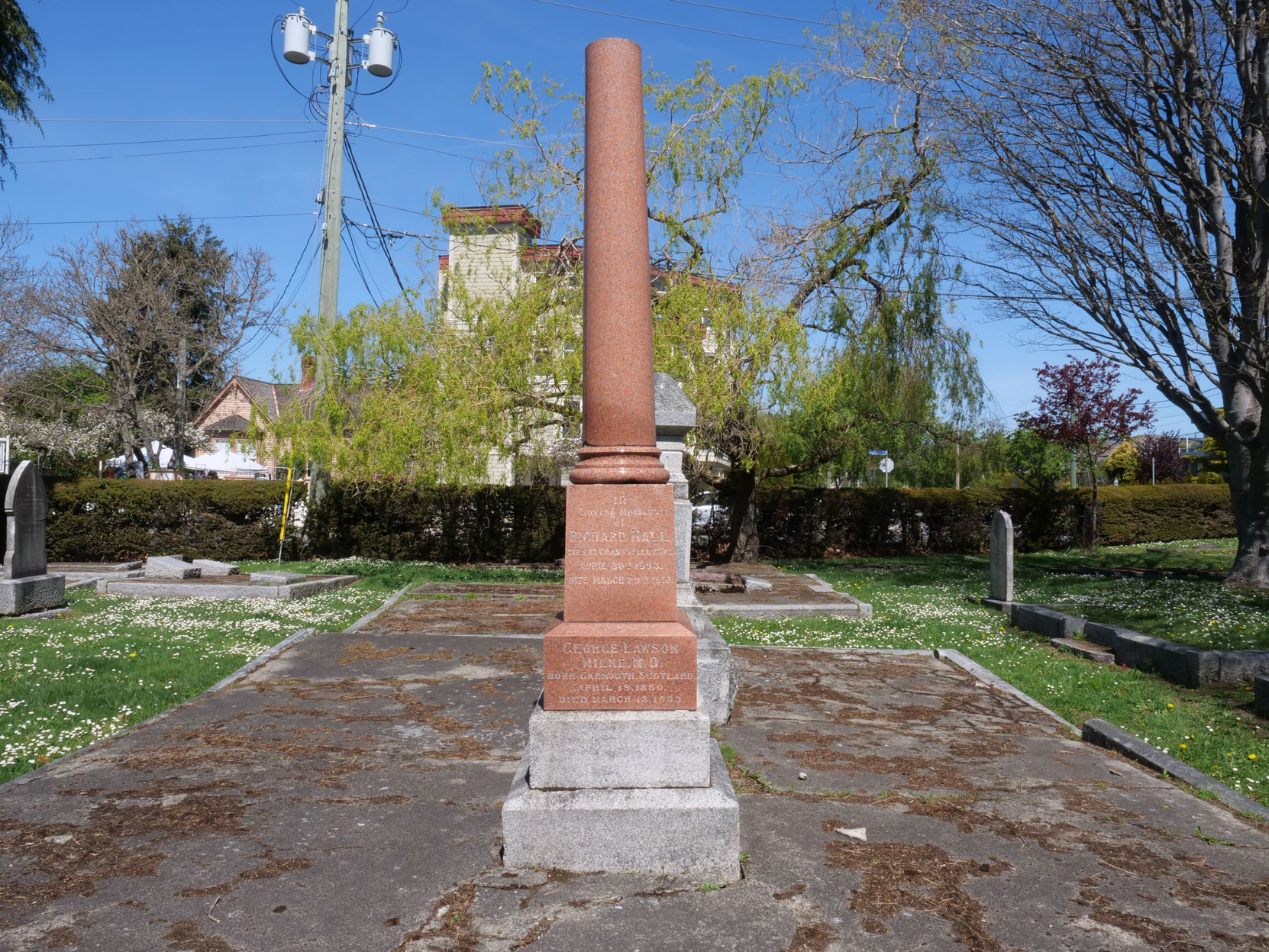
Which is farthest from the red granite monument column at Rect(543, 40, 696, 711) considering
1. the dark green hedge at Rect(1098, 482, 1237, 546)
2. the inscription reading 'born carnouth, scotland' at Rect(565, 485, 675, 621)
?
the dark green hedge at Rect(1098, 482, 1237, 546)

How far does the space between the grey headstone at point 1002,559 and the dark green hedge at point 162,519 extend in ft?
47.8

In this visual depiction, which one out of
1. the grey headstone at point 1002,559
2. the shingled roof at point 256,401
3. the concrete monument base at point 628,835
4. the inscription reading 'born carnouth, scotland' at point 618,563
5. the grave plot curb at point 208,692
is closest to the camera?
the concrete monument base at point 628,835

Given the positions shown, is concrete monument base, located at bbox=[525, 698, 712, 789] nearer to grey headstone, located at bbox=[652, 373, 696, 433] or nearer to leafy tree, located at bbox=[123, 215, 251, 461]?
grey headstone, located at bbox=[652, 373, 696, 433]

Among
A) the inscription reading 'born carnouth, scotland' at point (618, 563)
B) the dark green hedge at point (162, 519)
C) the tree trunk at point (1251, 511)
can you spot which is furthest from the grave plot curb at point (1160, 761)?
the dark green hedge at point (162, 519)

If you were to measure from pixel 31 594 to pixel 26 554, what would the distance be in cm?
53

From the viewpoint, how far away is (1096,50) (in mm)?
11836

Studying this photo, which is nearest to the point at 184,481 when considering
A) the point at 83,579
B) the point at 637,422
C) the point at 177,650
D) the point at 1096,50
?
the point at 83,579

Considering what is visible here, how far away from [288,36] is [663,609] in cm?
1795

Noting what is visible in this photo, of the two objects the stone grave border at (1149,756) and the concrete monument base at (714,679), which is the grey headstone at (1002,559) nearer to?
the stone grave border at (1149,756)

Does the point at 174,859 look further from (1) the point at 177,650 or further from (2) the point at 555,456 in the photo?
(2) the point at 555,456

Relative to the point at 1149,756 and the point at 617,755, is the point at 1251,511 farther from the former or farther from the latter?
the point at 617,755

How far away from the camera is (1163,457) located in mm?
39750

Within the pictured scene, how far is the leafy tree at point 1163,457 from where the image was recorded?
1563 inches

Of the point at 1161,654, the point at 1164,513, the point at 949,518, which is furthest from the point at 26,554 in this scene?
the point at 1164,513
